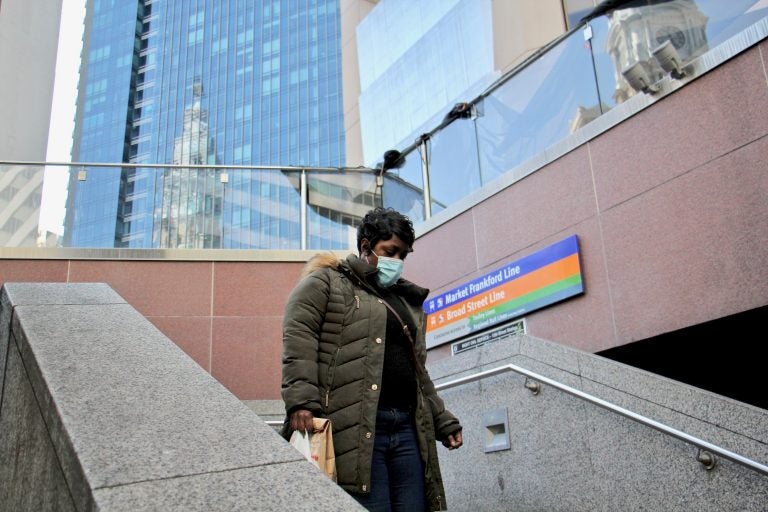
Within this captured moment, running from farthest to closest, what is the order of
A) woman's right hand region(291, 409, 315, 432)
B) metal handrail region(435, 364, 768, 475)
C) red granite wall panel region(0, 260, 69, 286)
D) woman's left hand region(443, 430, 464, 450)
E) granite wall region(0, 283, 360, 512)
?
red granite wall panel region(0, 260, 69, 286) < metal handrail region(435, 364, 768, 475) < woman's left hand region(443, 430, 464, 450) < woman's right hand region(291, 409, 315, 432) < granite wall region(0, 283, 360, 512)

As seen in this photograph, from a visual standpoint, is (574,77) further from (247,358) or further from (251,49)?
(251,49)

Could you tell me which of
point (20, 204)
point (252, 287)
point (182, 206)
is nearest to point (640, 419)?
point (252, 287)

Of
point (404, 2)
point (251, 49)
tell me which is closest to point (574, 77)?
point (404, 2)

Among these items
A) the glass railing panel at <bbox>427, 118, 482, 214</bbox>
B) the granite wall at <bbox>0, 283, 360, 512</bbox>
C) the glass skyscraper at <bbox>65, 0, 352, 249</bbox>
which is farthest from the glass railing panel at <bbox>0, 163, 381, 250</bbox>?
the glass skyscraper at <bbox>65, 0, 352, 249</bbox>

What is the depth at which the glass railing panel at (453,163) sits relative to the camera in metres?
9.55

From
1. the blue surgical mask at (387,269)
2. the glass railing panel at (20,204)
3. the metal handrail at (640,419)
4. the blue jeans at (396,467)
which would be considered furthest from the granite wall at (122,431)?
the glass railing panel at (20,204)

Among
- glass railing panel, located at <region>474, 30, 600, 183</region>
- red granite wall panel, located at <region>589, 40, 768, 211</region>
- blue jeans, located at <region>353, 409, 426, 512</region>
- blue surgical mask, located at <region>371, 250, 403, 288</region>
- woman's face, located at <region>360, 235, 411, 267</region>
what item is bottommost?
blue jeans, located at <region>353, 409, 426, 512</region>

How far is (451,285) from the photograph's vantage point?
31.2 feet

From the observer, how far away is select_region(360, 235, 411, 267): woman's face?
3.81m

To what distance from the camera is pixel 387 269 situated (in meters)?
3.78

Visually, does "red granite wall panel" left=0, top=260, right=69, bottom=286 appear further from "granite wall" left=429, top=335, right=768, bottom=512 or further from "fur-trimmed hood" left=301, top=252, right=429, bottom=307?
"fur-trimmed hood" left=301, top=252, right=429, bottom=307

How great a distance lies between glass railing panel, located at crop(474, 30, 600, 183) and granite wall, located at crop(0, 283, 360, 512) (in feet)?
17.7

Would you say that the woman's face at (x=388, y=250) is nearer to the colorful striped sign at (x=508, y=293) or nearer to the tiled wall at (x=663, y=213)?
the tiled wall at (x=663, y=213)

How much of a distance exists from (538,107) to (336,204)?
11.6 ft
